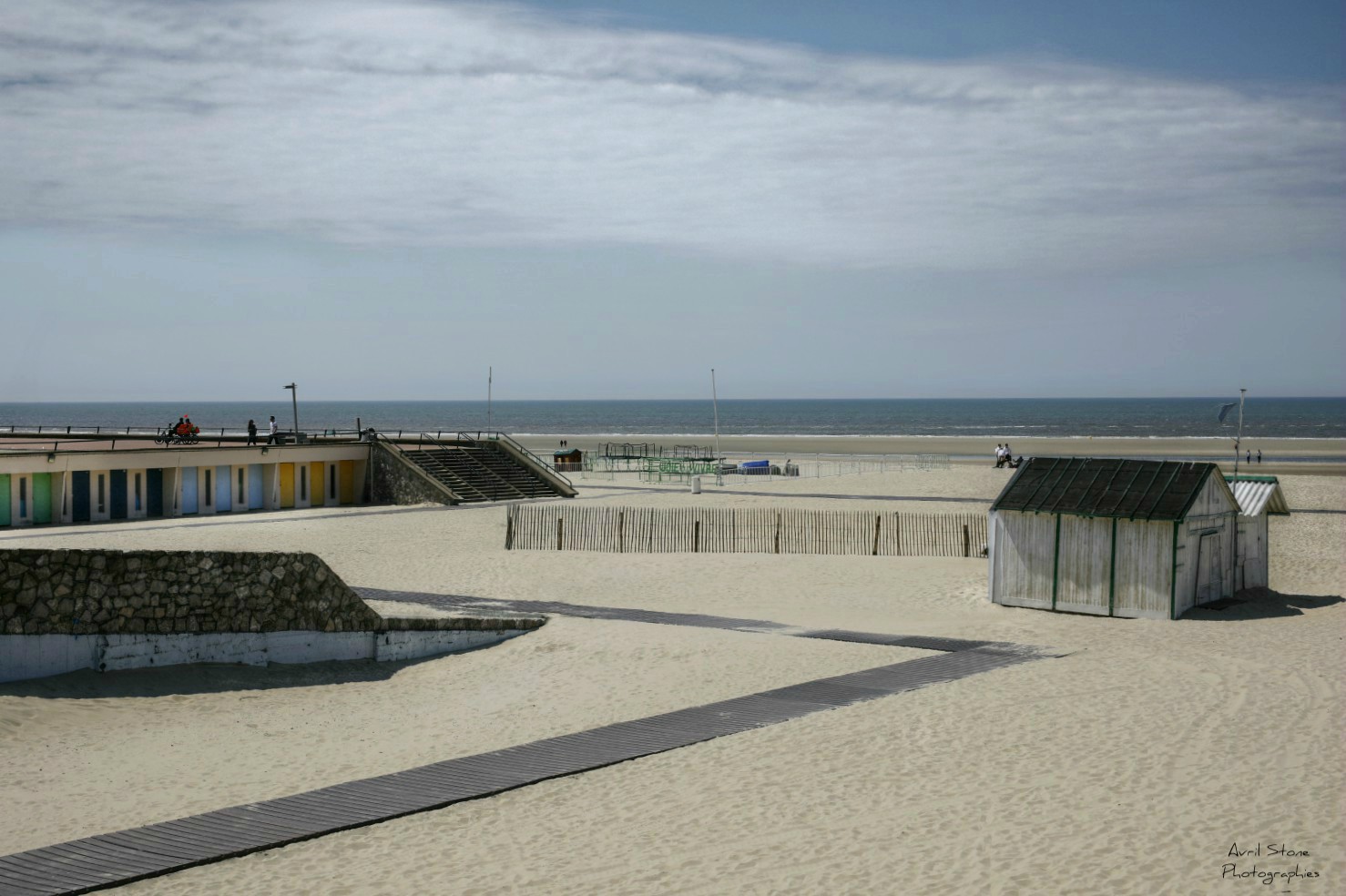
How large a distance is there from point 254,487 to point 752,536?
1902cm

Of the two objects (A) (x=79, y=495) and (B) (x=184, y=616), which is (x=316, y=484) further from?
(B) (x=184, y=616)

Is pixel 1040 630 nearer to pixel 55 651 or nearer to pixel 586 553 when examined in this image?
pixel 586 553

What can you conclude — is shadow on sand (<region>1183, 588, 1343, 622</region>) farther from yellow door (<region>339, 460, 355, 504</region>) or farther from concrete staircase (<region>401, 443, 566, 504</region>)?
yellow door (<region>339, 460, 355, 504</region>)

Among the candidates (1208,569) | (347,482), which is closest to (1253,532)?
(1208,569)

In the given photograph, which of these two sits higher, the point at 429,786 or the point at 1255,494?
the point at 1255,494

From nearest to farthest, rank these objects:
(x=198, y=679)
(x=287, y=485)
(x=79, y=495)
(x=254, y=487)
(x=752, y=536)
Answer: (x=198, y=679) < (x=752, y=536) < (x=79, y=495) < (x=254, y=487) < (x=287, y=485)

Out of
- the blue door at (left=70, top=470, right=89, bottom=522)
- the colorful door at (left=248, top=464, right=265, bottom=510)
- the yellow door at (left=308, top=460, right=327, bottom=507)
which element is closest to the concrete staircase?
the yellow door at (left=308, top=460, right=327, bottom=507)

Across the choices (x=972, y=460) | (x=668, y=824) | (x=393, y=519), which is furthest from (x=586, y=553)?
(x=972, y=460)

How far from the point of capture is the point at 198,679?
1633cm

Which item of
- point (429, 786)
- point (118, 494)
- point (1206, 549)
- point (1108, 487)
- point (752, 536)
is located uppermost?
point (1108, 487)

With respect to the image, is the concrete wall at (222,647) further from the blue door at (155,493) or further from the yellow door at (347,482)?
the yellow door at (347,482)

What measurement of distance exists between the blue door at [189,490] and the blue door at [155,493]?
0.64 meters

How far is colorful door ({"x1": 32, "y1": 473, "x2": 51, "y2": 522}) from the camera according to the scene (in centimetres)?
3525

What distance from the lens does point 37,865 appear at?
9.95m
